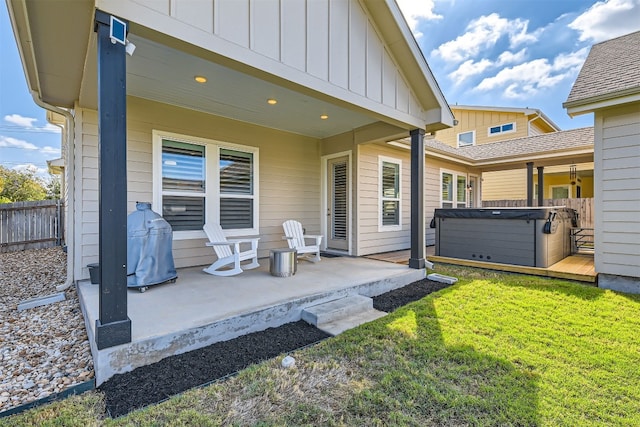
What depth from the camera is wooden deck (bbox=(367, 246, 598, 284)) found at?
15.9ft

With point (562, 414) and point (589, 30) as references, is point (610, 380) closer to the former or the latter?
point (562, 414)

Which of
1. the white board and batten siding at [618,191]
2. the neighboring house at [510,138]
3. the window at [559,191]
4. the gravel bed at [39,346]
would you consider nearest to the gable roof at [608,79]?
the white board and batten siding at [618,191]

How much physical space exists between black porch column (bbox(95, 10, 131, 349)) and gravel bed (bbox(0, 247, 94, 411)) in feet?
1.40

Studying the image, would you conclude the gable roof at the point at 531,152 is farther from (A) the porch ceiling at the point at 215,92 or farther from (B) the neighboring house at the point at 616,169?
(B) the neighboring house at the point at 616,169

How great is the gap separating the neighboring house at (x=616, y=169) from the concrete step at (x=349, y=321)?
12.4ft

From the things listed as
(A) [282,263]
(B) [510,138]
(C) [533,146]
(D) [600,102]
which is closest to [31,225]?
(A) [282,263]

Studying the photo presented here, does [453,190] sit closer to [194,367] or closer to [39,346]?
[194,367]

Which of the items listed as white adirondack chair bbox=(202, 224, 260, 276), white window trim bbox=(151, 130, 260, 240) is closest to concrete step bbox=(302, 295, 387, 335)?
white adirondack chair bbox=(202, 224, 260, 276)

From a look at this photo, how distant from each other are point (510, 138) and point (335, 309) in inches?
568

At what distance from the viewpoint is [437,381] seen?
218 cm

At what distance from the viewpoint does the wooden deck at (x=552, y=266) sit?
15.9 ft

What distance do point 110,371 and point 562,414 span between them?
301 cm

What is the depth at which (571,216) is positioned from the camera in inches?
264

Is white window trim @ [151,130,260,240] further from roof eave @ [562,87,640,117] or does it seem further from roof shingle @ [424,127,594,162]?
roof eave @ [562,87,640,117]
